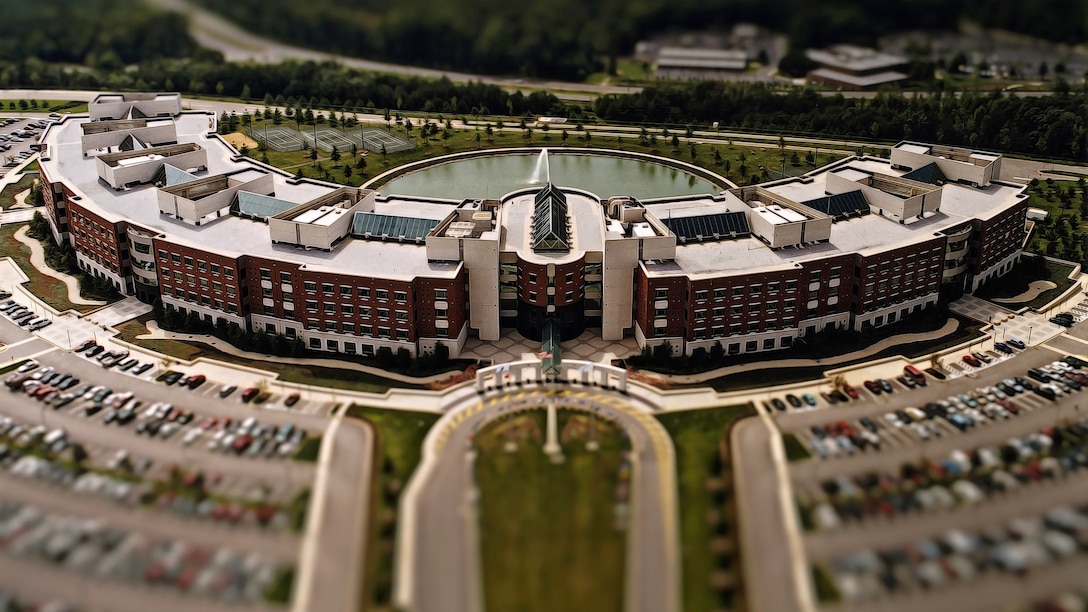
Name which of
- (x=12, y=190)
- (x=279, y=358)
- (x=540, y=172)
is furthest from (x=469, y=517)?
(x=12, y=190)

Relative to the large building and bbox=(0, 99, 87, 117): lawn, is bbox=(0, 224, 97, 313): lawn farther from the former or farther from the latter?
bbox=(0, 99, 87, 117): lawn

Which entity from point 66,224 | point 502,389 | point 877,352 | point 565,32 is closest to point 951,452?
point 877,352

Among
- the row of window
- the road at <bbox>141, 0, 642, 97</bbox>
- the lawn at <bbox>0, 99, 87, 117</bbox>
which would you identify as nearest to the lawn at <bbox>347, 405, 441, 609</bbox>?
the row of window

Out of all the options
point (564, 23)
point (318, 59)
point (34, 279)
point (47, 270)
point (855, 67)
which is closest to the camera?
point (34, 279)

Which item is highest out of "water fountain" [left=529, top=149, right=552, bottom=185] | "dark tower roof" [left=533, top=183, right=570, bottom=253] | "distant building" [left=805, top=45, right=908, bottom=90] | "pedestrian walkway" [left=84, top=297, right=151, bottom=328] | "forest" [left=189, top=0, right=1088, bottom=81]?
"forest" [left=189, top=0, right=1088, bottom=81]

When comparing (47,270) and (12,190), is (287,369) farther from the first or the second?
(12,190)
